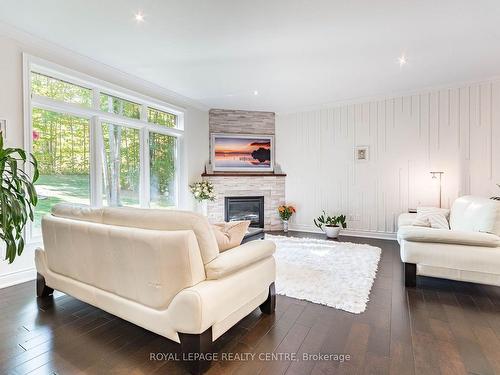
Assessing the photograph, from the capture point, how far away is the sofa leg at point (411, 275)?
9.52 feet

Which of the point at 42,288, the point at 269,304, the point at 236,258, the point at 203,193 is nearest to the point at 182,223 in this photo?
the point at 236,258

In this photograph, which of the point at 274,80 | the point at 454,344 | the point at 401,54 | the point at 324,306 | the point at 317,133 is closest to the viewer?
the point at 454,344

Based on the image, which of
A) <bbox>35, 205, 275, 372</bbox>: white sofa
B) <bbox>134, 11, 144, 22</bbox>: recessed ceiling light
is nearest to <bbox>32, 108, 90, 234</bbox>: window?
<bbox>35, 205, 275, 372</bbox>: white sofa

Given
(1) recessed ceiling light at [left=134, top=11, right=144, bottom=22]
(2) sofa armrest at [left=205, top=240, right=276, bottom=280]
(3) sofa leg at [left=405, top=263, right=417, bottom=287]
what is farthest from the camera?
(3) sofa leg at [left=405, top=263, right=417, bottom=287]

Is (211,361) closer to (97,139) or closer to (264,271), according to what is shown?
(264,271)

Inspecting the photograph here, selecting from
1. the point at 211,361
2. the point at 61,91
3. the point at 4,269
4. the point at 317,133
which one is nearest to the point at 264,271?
the point at 211,361

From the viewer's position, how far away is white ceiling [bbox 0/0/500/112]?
8.47 feet

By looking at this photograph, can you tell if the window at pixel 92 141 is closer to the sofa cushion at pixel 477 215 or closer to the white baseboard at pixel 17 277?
the white baseboard at pixel 17 277

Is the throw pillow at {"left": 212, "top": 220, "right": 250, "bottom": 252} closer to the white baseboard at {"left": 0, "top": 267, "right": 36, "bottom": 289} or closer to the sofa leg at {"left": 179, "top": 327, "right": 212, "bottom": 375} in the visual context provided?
the sofa leg at {"left": 179, "top": 327, "right": 212, "bottom": 375}

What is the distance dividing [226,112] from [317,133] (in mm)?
2167

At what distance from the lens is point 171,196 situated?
5.43 m

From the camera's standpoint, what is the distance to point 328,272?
10.8 ft

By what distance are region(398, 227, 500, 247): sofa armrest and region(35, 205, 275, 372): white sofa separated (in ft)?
5.42

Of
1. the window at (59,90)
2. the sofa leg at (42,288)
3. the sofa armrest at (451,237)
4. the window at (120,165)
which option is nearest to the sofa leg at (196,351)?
the sofa leg at (42,288)
